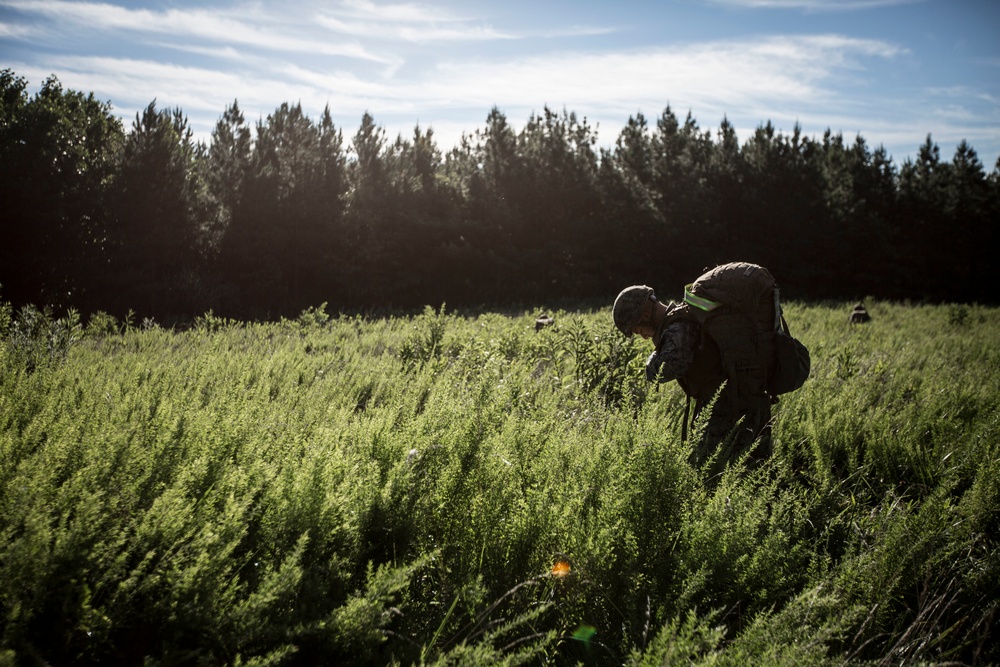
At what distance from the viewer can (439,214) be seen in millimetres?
29703

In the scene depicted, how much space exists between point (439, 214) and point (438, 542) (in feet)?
92.0

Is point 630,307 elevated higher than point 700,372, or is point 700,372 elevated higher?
point 630,307

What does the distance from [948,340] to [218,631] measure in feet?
45.0

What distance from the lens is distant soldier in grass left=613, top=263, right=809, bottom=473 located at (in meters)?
4.00

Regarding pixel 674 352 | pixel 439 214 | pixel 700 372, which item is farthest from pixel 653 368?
pixel 439 214

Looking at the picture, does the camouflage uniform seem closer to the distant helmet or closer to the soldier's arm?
the soldier's arm

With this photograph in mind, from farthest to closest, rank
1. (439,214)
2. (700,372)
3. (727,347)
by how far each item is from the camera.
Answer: (439,214) < (700,372) < (727,347)

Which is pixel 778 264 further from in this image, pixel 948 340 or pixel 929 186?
pixel 948 340

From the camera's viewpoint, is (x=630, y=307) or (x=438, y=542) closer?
(x=438, y=542)

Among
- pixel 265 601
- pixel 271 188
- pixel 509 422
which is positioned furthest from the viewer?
pixel 271 188

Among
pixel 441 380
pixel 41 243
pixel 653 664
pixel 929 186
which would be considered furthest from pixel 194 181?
pixel 929 186

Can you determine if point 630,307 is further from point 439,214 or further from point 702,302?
point 439,214

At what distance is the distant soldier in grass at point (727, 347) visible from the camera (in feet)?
13.1

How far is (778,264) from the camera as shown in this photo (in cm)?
3575
